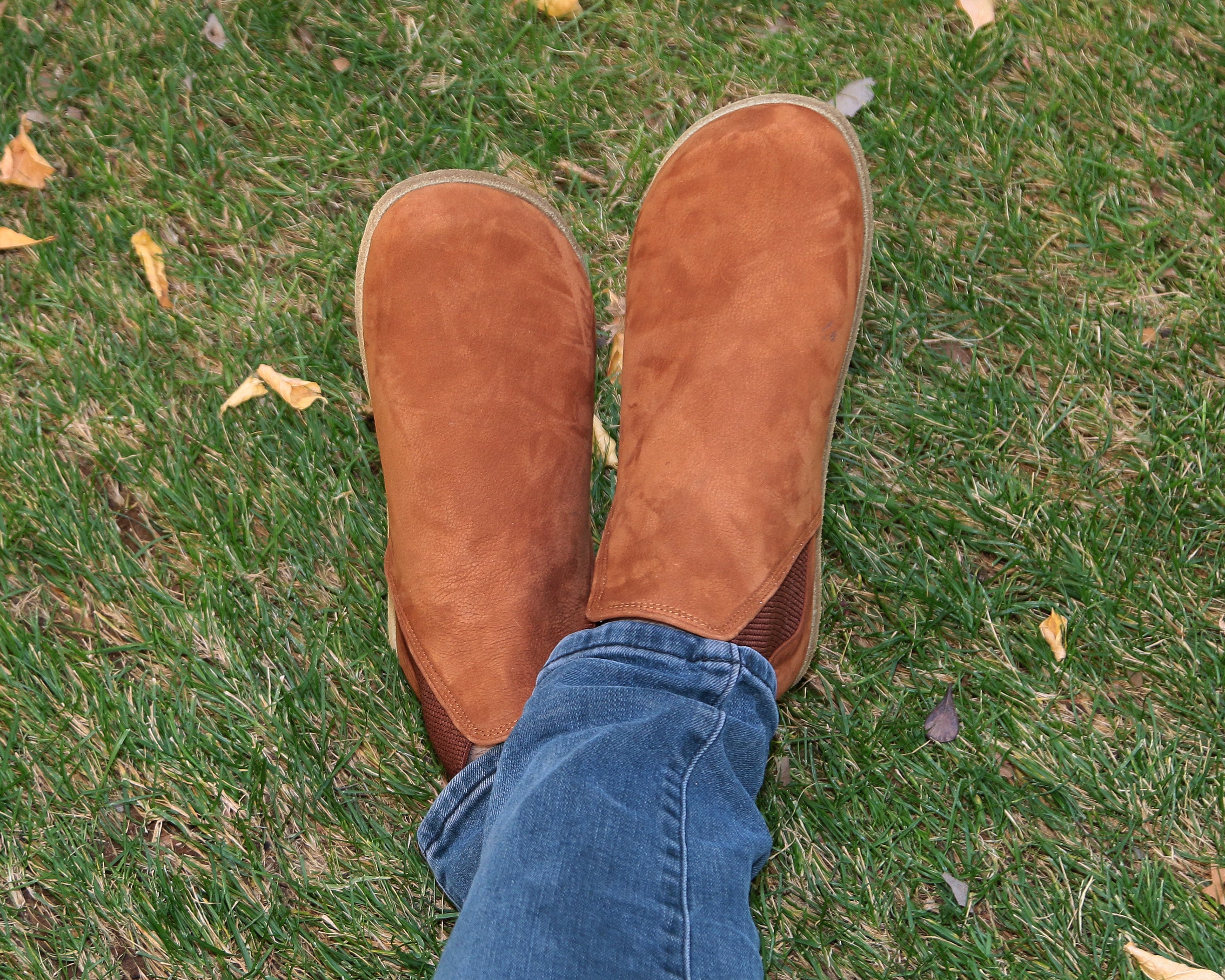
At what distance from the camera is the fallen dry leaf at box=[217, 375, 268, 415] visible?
1737 millimetres

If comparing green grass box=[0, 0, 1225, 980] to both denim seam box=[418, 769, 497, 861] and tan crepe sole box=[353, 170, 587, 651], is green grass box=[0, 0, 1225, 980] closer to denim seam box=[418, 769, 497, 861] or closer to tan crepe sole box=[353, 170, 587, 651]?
tan crepe sole box=[353, 170, 587, 651]

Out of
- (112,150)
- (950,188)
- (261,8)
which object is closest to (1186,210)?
(950,188)

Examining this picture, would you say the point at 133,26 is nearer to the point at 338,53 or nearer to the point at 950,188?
the point at 338,53

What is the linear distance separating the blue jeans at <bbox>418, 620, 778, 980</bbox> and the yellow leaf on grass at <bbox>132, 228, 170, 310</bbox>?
111 centimetres

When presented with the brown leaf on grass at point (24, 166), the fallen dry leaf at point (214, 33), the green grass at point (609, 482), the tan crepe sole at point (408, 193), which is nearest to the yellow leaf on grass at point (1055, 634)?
the green grass at point (609, 482)

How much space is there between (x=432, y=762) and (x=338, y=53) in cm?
143

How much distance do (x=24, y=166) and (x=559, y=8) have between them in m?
1.13

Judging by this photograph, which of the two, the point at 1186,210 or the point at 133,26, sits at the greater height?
the point at 133,26

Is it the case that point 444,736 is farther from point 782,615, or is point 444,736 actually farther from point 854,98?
point 854,98

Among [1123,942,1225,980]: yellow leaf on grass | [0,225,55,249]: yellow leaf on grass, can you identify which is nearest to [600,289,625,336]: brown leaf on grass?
[0,225,55,249]: yellow leaf on grass

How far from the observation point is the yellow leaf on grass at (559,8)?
1.89 m

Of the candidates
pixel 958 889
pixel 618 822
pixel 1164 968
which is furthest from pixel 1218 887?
pixel 618 822

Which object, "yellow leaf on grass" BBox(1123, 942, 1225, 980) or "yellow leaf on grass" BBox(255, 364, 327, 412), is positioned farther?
"yellow leaf on grass" BBox(255, 364, 327, 412)

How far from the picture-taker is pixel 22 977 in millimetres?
1560
